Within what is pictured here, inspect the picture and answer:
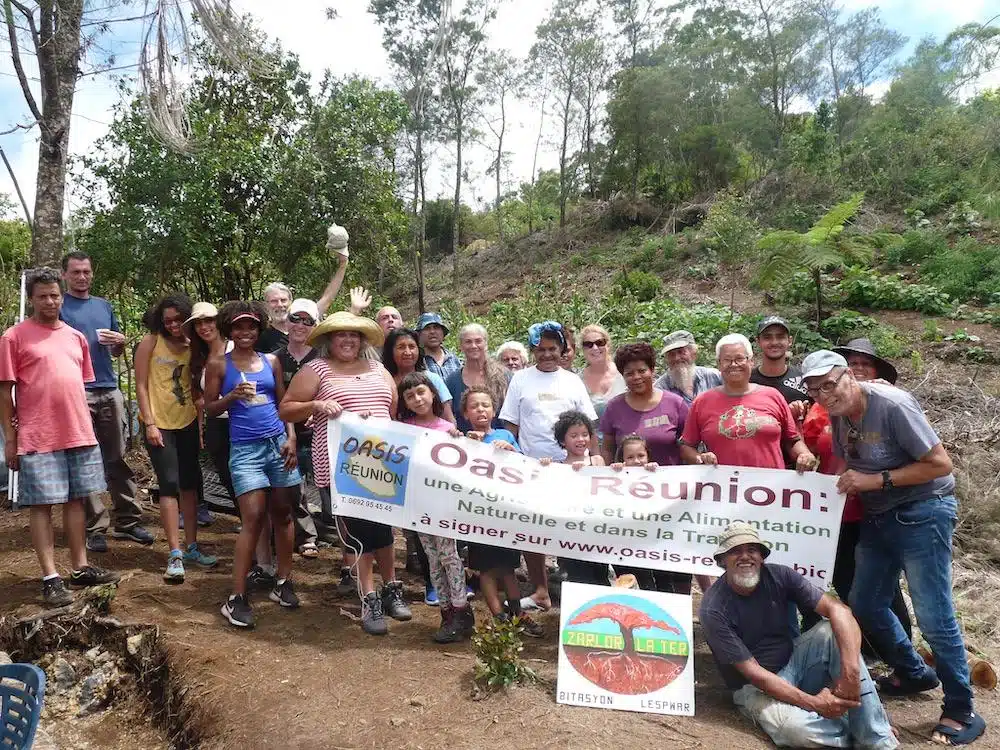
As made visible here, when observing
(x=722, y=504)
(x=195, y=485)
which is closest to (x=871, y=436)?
(x=722, y=504)

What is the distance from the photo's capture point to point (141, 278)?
9375 mm

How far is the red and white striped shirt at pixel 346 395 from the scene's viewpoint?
4656 millimetres

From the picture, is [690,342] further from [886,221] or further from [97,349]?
[886,221]

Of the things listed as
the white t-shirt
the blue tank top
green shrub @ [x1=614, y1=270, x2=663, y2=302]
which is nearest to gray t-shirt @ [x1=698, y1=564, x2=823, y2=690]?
the white t-shirt

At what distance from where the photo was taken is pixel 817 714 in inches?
138

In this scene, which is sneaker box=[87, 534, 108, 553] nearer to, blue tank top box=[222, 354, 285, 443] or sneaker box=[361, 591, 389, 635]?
blue tank top box=[222, 354, 285, 443]

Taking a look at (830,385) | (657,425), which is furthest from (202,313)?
(830,385)

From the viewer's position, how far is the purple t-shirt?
4.75 meters

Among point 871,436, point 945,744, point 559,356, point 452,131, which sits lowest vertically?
point 945,744

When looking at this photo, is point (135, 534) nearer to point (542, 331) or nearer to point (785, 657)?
point (542, 331)

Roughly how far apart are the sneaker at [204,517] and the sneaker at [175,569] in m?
1.66

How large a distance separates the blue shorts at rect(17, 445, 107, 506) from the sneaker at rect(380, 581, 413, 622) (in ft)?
6.43

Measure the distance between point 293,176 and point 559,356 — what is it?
6432mm

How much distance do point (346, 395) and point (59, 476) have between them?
1.86 m
